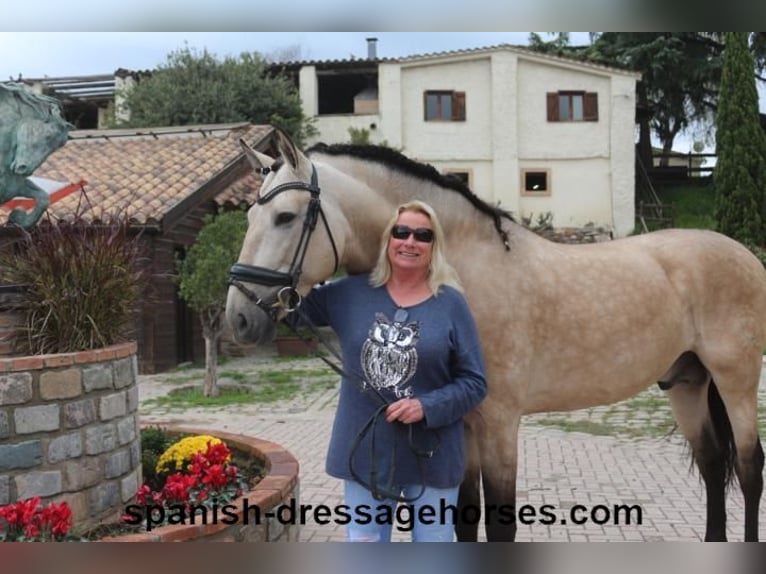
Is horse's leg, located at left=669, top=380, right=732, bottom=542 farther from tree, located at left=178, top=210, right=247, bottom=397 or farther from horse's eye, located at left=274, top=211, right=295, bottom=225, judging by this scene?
tree, located at left=178, top=210, right=247, bottom=397

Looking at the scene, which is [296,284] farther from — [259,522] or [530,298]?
[259,522]

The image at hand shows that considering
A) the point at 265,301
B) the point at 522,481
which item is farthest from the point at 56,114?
the point at 522,481

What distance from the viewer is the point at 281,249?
6.89ft

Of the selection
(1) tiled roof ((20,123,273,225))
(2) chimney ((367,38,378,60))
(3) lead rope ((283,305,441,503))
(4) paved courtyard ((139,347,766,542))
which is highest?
(2) chimney ((367,38,378,60))

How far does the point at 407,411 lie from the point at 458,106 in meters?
4.85

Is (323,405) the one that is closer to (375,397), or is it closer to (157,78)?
(157,78)

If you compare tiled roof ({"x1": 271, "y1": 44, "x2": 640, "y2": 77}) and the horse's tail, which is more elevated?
tiled roof ({"x1": 271, "y1": 44, "x2": 640, "y2": 77})

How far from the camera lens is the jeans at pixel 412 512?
6.66ft

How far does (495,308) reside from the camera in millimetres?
→ 2398

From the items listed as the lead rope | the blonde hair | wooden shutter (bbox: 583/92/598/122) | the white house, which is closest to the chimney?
the white house

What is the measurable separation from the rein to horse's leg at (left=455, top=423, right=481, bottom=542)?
0.52 metres

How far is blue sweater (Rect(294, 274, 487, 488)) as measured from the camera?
197 centimetres

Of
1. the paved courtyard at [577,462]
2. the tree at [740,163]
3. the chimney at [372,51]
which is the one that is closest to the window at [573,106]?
the tree at [740,163]
